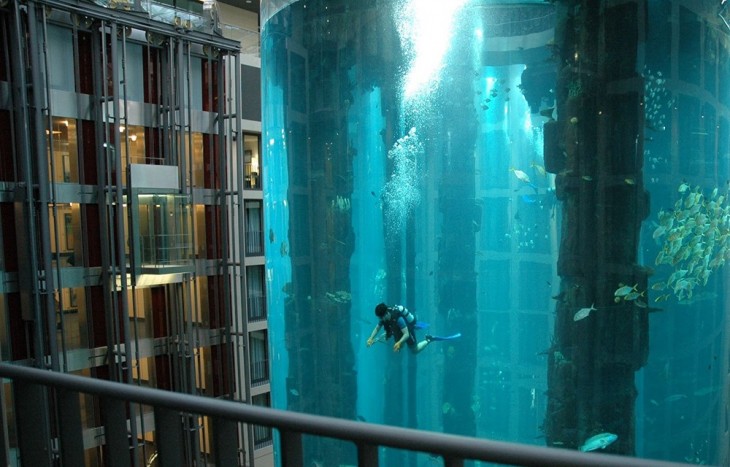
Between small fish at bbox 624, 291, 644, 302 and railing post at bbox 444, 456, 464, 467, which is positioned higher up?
railing post at bbox 444, 456, 464, 467

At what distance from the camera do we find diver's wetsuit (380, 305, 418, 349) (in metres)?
4.43

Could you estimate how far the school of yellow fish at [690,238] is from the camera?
428cm

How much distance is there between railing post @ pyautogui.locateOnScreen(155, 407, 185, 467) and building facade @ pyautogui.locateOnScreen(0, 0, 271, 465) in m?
7.64

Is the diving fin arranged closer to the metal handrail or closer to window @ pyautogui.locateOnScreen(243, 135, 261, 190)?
the metal handrail

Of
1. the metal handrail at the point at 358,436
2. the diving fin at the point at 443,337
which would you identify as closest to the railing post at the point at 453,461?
the metal handrail at the point at 358,436

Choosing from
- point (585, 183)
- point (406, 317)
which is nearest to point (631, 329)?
point (585, 183)

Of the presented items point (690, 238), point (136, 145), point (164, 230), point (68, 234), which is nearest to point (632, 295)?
point (690, 238)

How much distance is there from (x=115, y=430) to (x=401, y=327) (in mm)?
2737

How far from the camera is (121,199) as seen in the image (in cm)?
1155

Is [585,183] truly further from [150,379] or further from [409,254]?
[150,379]

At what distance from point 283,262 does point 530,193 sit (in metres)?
2.18

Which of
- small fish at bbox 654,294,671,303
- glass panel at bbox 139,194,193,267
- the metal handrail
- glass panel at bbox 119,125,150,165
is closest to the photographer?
the metal handrail

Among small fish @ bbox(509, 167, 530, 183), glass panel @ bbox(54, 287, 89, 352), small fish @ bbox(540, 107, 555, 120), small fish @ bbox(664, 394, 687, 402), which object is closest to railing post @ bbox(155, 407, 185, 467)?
small fish @ bbox(509, 167, 530, 183)

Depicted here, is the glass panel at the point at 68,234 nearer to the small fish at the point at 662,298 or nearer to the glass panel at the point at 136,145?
the glass panel at the point at 136,145
